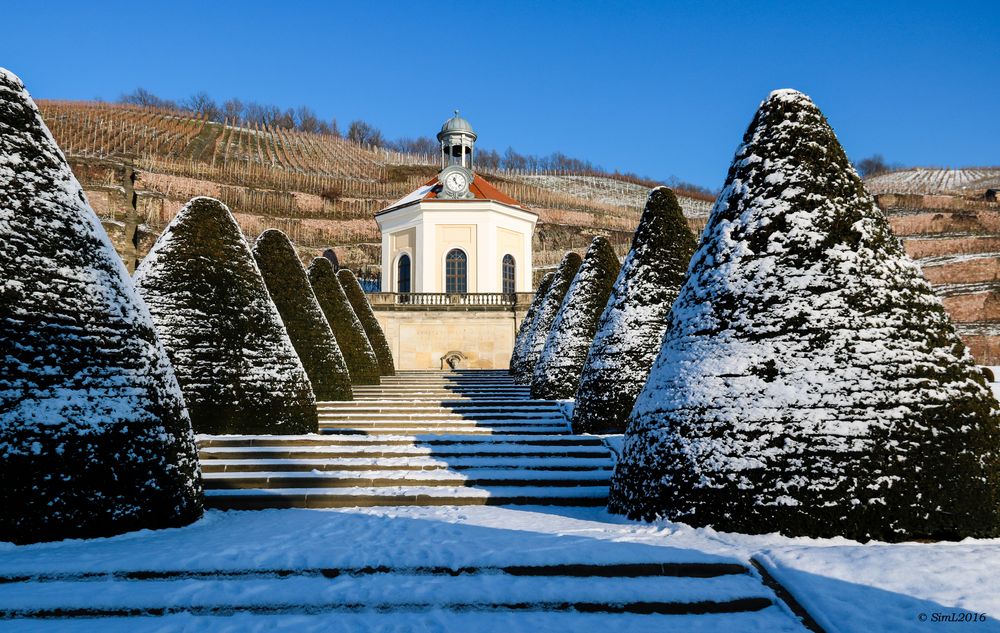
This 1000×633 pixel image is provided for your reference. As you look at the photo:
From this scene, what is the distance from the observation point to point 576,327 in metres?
13.4

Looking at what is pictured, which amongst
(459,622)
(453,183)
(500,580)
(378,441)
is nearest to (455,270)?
(453,183)

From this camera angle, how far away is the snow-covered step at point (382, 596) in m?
4.56

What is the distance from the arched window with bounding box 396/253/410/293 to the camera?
36.7 metres

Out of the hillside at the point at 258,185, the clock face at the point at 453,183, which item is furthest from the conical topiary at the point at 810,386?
the hillside at the point at 258,185

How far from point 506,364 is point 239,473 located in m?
24.2

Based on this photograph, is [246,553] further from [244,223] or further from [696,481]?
[244,223]

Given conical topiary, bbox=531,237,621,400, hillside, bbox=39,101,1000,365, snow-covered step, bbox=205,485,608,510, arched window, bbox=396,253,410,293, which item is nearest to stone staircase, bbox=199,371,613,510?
snow-covered step, bbox=205,485,608,510

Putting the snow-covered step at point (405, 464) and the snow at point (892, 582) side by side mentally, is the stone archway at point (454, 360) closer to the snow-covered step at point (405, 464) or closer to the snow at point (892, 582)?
the snow-covered step at point (405, 464)

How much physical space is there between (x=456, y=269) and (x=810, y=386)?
31021 millimetres

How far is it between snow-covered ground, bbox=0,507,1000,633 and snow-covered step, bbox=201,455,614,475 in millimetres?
2327

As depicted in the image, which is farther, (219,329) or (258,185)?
(258,185)

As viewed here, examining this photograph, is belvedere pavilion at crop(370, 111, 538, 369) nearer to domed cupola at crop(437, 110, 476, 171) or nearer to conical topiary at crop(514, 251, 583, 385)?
domed cupola at crop(437, 110, 476, 171)

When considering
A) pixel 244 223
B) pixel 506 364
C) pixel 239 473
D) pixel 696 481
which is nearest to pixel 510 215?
pixel 506 364

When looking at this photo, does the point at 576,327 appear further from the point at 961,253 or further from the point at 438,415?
the point at 961,253
